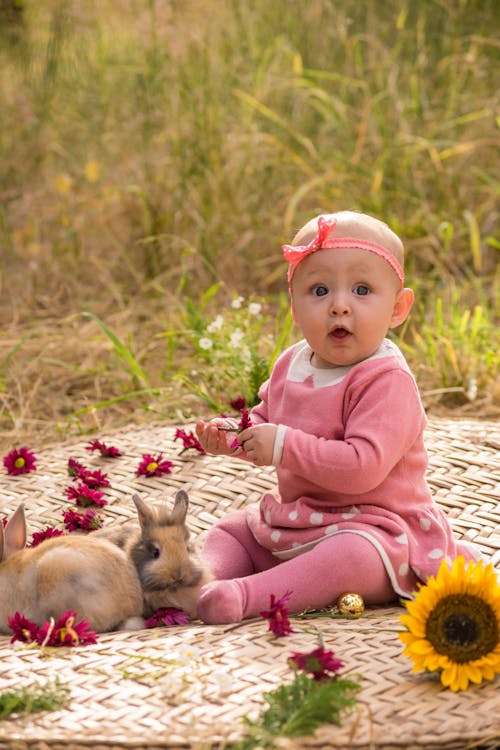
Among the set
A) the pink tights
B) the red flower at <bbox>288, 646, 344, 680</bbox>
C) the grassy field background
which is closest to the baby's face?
the pink tights

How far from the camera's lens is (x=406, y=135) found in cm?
571

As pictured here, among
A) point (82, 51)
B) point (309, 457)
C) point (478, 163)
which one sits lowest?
point (309, 457)

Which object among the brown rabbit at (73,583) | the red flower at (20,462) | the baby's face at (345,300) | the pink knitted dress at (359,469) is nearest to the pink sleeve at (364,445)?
the pink knitted dress at (359,469)

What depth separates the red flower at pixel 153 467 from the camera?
3645 millimetres

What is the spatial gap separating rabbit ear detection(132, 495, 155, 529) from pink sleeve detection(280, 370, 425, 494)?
1.11 feet

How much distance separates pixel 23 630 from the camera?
2541 mm

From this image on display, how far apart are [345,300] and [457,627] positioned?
2.72 ft

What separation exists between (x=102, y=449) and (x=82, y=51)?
3.52m

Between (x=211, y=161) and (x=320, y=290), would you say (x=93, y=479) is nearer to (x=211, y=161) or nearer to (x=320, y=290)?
(x=320, y=290)

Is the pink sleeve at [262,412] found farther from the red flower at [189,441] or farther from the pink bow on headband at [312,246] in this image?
the red flower at [189,441]

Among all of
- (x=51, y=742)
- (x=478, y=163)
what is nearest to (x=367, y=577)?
(x=51, y=742)

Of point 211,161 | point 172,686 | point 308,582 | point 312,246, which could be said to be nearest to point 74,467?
point 308,582

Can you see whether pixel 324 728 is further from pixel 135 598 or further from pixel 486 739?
pixel 135 598

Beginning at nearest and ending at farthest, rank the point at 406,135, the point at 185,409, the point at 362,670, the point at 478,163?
the point at 362,670 < the point at 185,409 < the point at 406,135 < the point at 478,163
